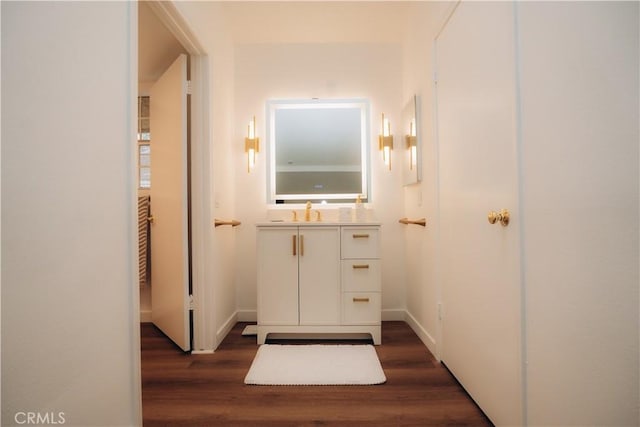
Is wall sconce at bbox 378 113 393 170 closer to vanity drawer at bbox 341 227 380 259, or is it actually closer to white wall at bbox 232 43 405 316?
white wall at bbox 232 43 405 316

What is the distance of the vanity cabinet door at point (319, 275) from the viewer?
7.52 ft

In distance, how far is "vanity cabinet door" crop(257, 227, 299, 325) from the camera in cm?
230

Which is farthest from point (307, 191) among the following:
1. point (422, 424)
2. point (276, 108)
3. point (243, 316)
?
point (422, 424)

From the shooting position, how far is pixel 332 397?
62.1 inches

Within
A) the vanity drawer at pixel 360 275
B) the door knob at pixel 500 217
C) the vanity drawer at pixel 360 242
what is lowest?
the vanity drawer at pixel 360 275

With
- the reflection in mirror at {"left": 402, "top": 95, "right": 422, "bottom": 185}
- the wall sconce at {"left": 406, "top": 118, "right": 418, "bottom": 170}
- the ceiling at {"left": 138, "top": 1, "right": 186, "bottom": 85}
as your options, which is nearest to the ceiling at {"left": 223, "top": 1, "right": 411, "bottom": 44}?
the ceiling at {"left": 138, "top": 1, "right": 186, "bottom": 85}

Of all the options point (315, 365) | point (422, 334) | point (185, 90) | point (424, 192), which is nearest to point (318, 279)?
point (315, 365)

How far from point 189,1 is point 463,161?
68.7 inches

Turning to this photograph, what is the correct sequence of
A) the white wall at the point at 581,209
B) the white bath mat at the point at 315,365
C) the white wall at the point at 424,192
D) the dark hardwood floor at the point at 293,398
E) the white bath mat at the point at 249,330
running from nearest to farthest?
the white wall at the point at 581,209 < the dark hardwood floor at the point at 293,398 < the white bath mat at the point at 315,365 < the white wall at the point at 424,192 < the white bath mat at the point at 249,330

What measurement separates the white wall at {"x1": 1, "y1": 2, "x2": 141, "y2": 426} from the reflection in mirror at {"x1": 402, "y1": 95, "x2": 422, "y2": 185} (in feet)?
5.77

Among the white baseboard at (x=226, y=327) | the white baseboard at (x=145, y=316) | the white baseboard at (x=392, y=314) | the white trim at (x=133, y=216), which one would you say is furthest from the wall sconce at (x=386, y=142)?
the white baseboard at (x=145, y=316)

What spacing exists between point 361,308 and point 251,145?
1619 millimetres

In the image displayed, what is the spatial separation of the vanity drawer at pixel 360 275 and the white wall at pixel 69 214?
139 cm

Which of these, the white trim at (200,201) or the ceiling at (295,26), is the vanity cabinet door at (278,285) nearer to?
the white trim at (200,201)
